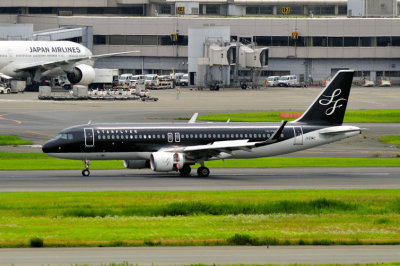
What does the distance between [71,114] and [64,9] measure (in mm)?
91166

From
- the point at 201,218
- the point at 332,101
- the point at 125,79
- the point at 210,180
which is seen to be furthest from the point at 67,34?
the point at 201,218

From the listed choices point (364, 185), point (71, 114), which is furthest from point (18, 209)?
point (71, 114)

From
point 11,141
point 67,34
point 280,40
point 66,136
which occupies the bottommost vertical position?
point 11,141

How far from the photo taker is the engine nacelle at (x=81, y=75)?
13412cm

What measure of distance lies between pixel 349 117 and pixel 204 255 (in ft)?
241

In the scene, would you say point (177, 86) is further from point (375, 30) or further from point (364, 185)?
point (364, 185)

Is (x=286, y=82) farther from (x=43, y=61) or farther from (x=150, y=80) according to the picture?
(x=43, y=61)

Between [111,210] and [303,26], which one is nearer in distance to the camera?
[111,210]

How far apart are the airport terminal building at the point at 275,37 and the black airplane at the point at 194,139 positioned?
100018 millimetres

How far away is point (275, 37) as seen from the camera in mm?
165250

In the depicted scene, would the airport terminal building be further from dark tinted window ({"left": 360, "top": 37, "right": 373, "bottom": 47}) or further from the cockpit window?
the cockpit window

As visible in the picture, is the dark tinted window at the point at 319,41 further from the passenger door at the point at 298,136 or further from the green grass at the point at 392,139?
the passenger door at the point at 298,136

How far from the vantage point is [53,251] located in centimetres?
2923

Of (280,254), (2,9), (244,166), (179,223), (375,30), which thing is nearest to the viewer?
(280,254)
